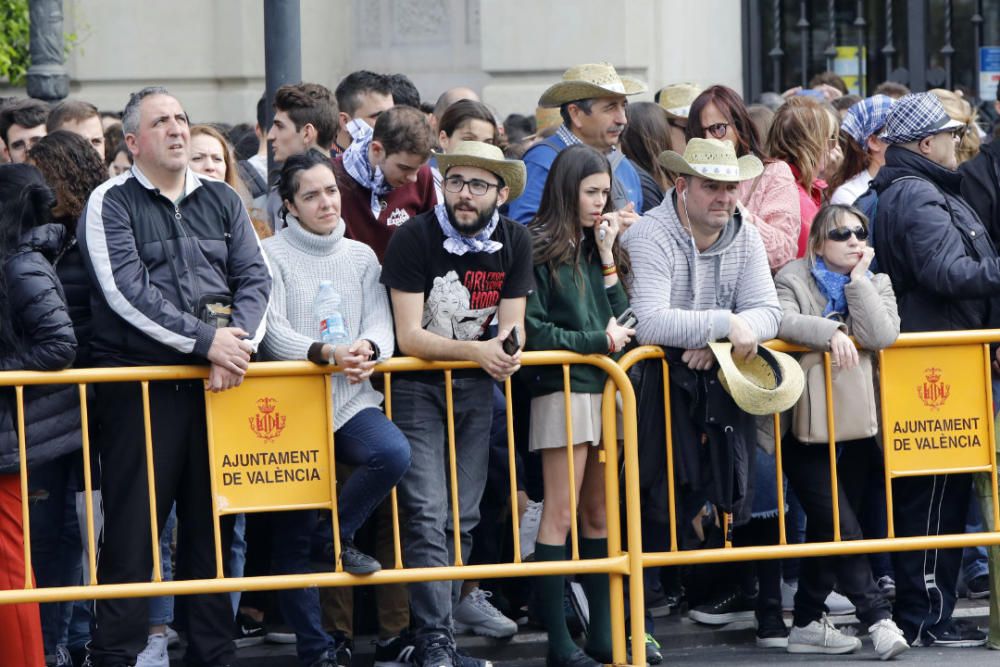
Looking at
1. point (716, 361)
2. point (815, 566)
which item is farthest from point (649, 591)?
point (716, 361)

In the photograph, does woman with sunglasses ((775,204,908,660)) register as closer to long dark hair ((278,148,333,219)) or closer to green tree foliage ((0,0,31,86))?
long dark hair ((278,148,333,219))

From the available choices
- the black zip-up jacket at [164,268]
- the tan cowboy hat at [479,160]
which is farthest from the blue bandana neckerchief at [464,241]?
the black zip-up jacket at [164,268]

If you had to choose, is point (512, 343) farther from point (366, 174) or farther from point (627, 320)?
point (366, 174)

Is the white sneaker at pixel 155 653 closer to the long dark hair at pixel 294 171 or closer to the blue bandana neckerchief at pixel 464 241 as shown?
the long dark hair at pixel 294 171

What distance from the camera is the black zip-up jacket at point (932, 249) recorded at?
24.3 ft

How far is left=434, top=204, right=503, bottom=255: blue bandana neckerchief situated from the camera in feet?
22.4

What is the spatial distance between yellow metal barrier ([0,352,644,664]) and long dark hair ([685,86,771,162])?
180 cm

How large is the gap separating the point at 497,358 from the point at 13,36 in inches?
311

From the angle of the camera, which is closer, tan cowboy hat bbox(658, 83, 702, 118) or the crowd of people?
the crowd of people

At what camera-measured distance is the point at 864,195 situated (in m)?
7.92

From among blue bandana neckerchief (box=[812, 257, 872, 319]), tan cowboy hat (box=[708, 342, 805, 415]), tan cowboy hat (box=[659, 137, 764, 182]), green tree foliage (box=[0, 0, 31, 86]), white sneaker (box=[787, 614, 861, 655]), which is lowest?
white sneaker (box=[787, 614, 861, 655])

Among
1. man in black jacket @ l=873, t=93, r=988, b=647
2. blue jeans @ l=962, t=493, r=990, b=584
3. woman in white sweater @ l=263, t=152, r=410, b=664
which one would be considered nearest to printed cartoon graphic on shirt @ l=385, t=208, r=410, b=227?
woman in white sweater @ l=263, t=152, r=410, b=664

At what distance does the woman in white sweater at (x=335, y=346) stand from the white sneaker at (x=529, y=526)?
1242 mm

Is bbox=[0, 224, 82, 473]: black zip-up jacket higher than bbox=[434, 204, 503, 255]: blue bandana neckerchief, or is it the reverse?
bbox=[434, 204, 503, 255]: blue bandana neckerchief
